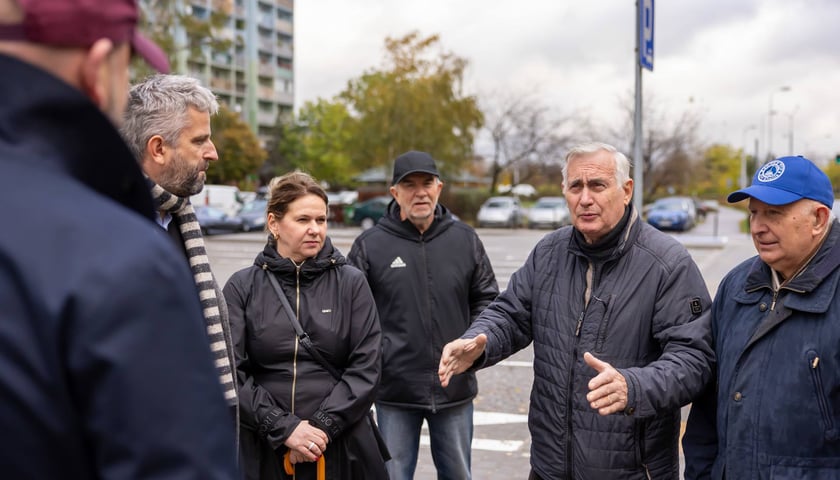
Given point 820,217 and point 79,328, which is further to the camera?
point 820,217

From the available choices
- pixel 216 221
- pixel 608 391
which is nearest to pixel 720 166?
pixel 216 221

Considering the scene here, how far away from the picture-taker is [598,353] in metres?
3.18

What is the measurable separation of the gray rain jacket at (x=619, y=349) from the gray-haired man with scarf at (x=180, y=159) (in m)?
1.13

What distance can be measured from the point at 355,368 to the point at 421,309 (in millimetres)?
1044

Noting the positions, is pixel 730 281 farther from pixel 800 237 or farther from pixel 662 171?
pixel 662 171

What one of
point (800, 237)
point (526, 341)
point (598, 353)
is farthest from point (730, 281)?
point (526, 341)

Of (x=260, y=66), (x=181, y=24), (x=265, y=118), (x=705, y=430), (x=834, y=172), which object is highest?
(x=260, y=66)

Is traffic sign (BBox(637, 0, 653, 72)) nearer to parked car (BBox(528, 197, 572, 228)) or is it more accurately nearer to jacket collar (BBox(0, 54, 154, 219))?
jacket collar (BBox(0, 54, 154, 219))

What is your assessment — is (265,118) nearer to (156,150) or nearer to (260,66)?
(260,66)

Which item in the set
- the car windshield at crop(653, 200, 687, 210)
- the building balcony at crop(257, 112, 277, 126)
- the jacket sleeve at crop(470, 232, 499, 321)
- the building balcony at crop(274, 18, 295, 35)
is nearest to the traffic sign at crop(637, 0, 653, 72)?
the jacket sleeve at crop(470, 232, 499, 321)

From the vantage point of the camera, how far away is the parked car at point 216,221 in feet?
107

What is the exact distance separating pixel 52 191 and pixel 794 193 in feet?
8.70

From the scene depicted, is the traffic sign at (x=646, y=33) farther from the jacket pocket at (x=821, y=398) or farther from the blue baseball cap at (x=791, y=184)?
the jacket pocket at (x=821, y=398)

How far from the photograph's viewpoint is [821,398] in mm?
2648
